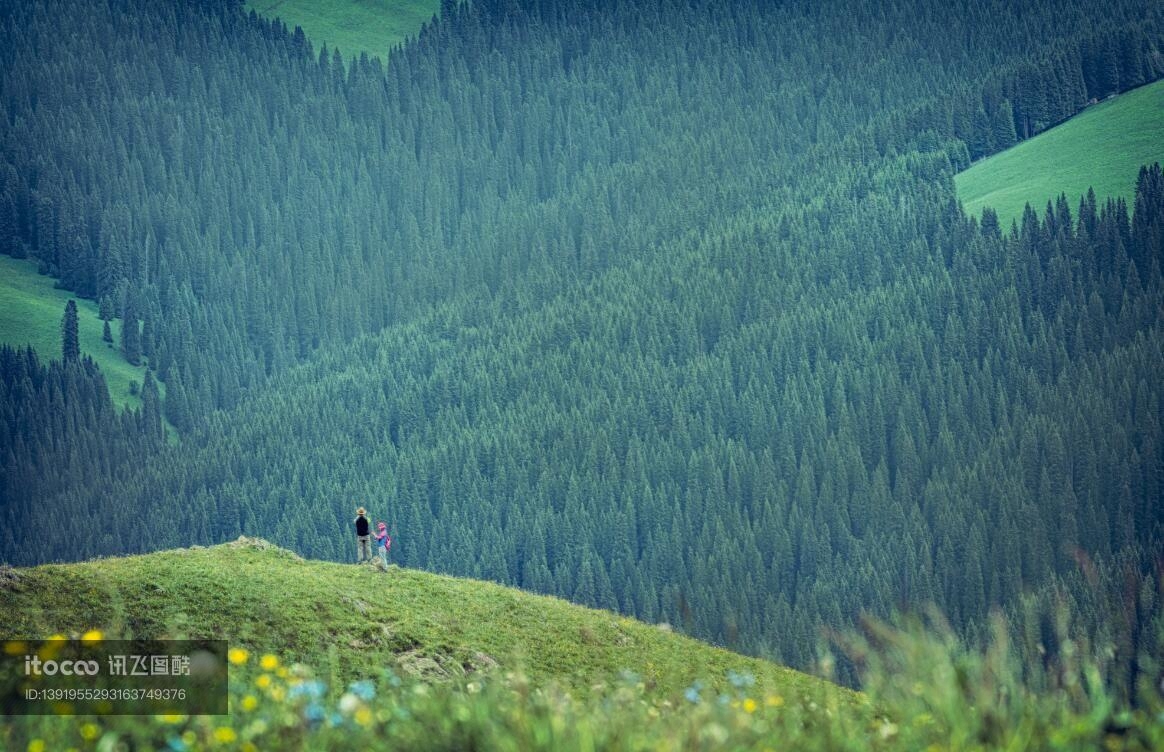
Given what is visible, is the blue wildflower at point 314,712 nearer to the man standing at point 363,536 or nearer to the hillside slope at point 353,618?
the hillside slope at point 353,618

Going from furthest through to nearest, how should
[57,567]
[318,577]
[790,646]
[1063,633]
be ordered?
1. [790,646]
2. [318,577]
3. [57,567]
4. [1063,633]

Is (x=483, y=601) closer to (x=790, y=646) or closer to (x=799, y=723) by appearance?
(x=799, y=723)

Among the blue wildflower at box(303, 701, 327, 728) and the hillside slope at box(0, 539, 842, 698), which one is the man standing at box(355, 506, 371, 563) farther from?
the blue wildflower at box(303, 701, 327, 728)

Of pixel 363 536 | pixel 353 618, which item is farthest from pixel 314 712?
pixel 363 536

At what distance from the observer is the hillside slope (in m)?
43.4

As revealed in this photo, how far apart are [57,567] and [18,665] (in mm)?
18422

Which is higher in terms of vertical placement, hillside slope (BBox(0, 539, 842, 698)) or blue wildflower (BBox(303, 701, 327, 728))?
blue wildflower (BBox(303, 701, 327, 728))

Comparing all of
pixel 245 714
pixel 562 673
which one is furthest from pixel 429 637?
pixel 245 714

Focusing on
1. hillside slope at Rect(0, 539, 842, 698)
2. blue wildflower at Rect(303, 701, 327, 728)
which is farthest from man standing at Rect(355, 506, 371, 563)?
blue wildflower at Rect(303, 701, 327, 728)

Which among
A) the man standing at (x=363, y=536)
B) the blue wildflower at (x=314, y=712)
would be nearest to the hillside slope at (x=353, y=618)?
the man standing at (x=363, y=536)

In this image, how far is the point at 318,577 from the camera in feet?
175

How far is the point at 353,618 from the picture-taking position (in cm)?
4866

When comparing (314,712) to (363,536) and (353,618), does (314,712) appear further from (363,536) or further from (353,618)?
(363,536)

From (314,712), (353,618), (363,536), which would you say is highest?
(363,536)
